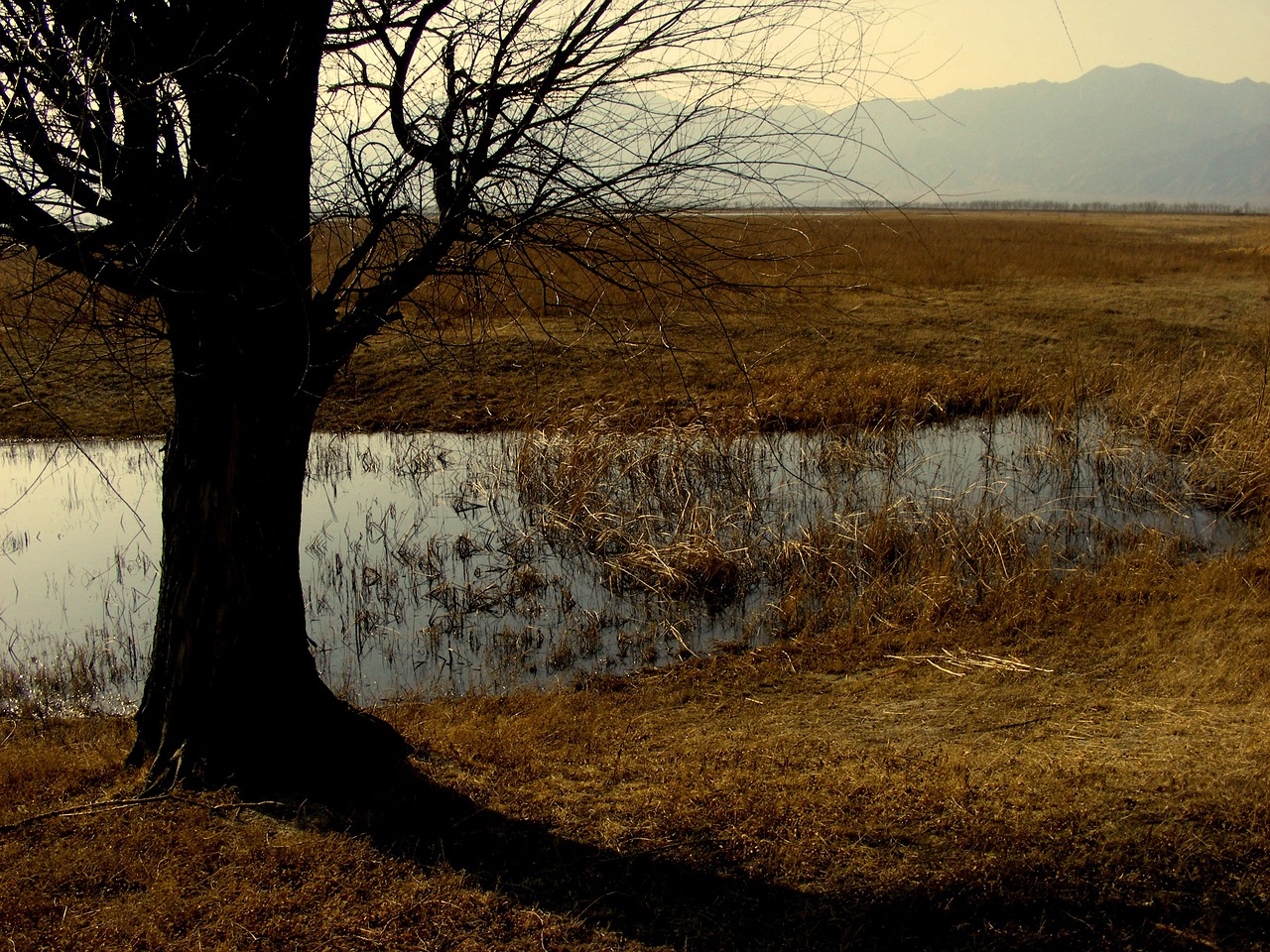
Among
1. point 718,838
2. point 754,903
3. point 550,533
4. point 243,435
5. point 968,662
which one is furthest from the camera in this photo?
point 550,533

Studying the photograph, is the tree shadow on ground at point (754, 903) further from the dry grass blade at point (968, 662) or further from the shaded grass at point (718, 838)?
the dry grass blade at point (968, 662)

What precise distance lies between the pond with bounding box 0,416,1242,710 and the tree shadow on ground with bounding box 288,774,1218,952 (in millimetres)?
2997

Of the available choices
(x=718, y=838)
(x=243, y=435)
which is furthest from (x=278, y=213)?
(x=718, y=838)

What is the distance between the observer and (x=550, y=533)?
31.8 ft

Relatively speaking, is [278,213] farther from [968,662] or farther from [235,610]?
[968,662]

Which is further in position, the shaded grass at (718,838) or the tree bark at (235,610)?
the tree bark at (235,610)

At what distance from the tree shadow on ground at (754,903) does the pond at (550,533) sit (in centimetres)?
300

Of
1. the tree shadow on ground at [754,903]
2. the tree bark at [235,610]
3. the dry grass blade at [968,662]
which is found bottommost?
the dry grass blade at [968,662]

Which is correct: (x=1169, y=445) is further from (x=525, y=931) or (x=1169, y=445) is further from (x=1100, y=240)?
(x=1100, y=240)

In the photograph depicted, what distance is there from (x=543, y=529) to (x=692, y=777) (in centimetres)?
545

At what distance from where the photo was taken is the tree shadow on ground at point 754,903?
10.8 feet

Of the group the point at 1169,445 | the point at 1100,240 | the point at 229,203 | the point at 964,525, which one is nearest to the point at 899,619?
the point at 964,525

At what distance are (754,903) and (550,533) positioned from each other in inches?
252

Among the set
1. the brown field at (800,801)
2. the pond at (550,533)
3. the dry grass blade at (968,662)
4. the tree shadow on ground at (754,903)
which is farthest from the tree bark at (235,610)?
the dry grass blade at (968,662)
